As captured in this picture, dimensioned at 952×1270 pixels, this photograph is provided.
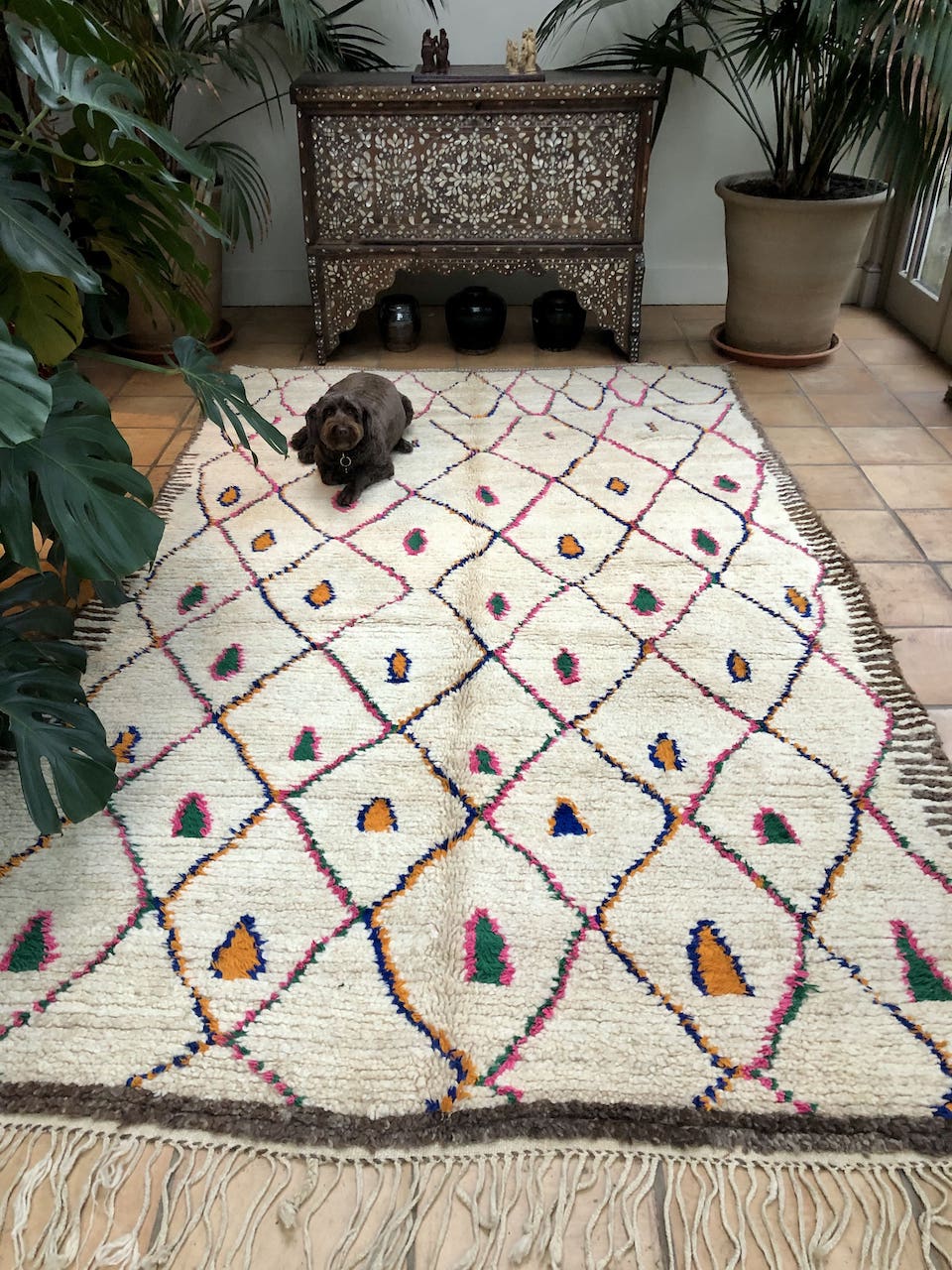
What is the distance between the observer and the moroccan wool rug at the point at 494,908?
3.43ft

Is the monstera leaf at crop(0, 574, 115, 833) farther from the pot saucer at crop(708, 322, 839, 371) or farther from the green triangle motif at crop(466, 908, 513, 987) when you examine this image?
the pot saucer at crop(708, 322, 839, 371)

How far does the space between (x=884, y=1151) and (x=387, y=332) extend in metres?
2.84

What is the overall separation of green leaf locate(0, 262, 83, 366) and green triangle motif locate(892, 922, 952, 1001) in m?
1.49

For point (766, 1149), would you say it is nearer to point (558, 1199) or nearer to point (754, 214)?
point (558, 1199)

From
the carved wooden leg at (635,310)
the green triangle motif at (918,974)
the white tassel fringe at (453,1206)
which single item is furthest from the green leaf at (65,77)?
the carved wooden leg at (635,310)

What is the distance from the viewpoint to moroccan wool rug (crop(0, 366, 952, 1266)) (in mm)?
1046

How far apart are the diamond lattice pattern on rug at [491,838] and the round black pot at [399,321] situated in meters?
1.22

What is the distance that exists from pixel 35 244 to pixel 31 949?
0.90m

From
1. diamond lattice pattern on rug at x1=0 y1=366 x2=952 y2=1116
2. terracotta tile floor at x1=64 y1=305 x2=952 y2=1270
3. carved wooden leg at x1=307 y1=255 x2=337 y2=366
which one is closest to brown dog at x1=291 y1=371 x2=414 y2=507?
diamond lattice pattern on rug at x1=0 y1=366 x2=952 y2=1116

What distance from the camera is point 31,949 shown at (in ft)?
4.17

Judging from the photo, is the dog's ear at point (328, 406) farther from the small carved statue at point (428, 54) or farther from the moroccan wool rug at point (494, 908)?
the small carved statue at point (428, 54)

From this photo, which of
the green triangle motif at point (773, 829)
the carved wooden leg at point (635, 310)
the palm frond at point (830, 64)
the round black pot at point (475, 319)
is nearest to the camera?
the green triangle motif at point (773, 829)

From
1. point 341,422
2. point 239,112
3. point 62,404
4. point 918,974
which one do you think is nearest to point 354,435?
point 341,422

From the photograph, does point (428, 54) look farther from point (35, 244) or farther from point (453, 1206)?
point (453, 1206)
